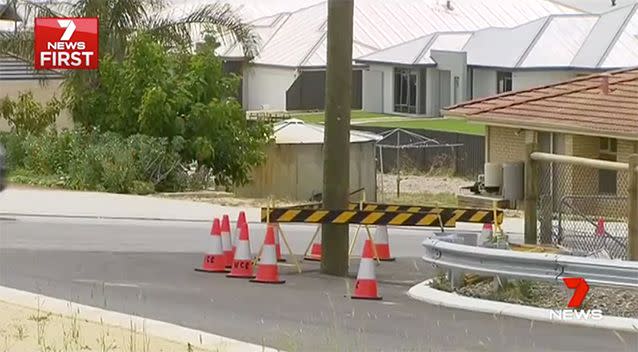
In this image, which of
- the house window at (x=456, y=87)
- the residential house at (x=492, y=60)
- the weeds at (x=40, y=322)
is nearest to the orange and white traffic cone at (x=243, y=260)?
the weeds at (x=40, y=322)

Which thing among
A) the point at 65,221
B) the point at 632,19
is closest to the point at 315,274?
the point at 65,221

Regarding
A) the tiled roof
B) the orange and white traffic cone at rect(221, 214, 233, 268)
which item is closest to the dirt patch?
the tiled roof

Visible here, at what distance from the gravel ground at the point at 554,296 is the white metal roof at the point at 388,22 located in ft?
203

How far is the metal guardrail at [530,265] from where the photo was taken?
41.1 feet

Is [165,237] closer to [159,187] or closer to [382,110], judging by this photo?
[159,187]

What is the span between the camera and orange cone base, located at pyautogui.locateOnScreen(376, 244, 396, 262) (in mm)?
18438

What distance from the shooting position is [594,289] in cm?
1384

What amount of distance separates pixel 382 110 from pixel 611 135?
1635 inches

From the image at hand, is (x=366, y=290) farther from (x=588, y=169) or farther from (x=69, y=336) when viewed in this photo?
(x=588, y=169)

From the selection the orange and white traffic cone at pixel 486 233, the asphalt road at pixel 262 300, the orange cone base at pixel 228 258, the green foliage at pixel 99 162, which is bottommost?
the asphalt road at pixel 262 300

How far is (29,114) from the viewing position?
122 ft

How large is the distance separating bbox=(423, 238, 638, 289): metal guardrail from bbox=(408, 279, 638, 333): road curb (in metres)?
0.29

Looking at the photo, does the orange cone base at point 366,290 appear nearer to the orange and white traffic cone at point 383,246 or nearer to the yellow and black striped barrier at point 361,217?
the yellow and black striped barrier at point 361,217

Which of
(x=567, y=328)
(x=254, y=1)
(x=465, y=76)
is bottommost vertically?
(x=567, y=328)
